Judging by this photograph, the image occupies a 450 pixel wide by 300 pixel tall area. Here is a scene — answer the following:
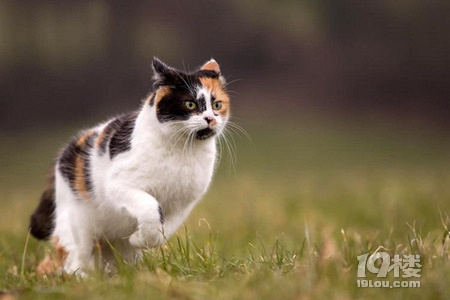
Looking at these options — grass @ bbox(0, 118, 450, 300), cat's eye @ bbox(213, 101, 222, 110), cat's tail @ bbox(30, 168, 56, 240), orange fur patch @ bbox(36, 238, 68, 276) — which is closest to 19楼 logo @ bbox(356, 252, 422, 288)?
grass @ bbox(0, 118, 450, 300)

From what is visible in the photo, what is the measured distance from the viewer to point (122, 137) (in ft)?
11.9

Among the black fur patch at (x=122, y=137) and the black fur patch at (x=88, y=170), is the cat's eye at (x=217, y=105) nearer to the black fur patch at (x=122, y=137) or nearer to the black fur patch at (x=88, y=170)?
the black fur patch at (x=122, y=137)

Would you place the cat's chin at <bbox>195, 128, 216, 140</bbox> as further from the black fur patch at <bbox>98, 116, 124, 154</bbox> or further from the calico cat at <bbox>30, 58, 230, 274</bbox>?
the black fur patch at <bbox>98, 116, 124, 154</bbox>

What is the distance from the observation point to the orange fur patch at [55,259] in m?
3.70

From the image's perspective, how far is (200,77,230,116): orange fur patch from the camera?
3.55 metres

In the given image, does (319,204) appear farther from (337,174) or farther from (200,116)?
(200,116)

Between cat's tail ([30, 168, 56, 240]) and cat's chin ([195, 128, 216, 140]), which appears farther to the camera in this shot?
cat's tail ([30, 168, 56, 240])

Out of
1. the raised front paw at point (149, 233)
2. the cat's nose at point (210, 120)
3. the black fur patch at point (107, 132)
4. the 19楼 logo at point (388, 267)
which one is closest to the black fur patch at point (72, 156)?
the black fur patch at point (107, 132)

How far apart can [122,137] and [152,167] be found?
29 cm

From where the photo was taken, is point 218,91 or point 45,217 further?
point 45,217

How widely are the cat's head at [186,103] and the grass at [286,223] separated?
54cm

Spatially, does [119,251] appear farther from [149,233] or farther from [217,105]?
[217,105]

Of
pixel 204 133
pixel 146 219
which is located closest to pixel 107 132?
pixel 204 133

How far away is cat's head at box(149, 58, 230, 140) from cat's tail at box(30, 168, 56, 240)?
107 centimetres
